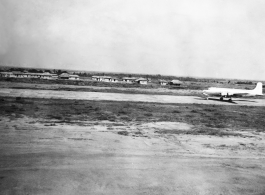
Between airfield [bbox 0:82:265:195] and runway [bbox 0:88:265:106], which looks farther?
runway [bbox 0:88:265:106]

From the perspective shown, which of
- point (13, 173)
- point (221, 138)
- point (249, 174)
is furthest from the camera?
point (221, 138)

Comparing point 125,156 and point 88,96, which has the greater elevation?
point 88,96

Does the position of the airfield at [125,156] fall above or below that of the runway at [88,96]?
below

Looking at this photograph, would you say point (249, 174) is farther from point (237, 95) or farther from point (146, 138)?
point (237, 95)

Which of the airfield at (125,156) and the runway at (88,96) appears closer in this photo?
the airfield at (125,156)

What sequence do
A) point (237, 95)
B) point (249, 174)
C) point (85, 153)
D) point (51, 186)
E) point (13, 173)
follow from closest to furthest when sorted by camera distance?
1. point (51, 186)
2. point (13, 173)
3. point (249, 174)
4. point (85, 153)
5. point (237, 95)

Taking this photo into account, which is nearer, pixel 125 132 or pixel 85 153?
pixel 85 153

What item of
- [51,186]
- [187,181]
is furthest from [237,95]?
[51,186]

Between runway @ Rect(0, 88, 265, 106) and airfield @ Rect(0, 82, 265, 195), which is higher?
runway @ Rect(0, 88, 265, 106)

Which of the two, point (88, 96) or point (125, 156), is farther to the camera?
point (88, 96)
